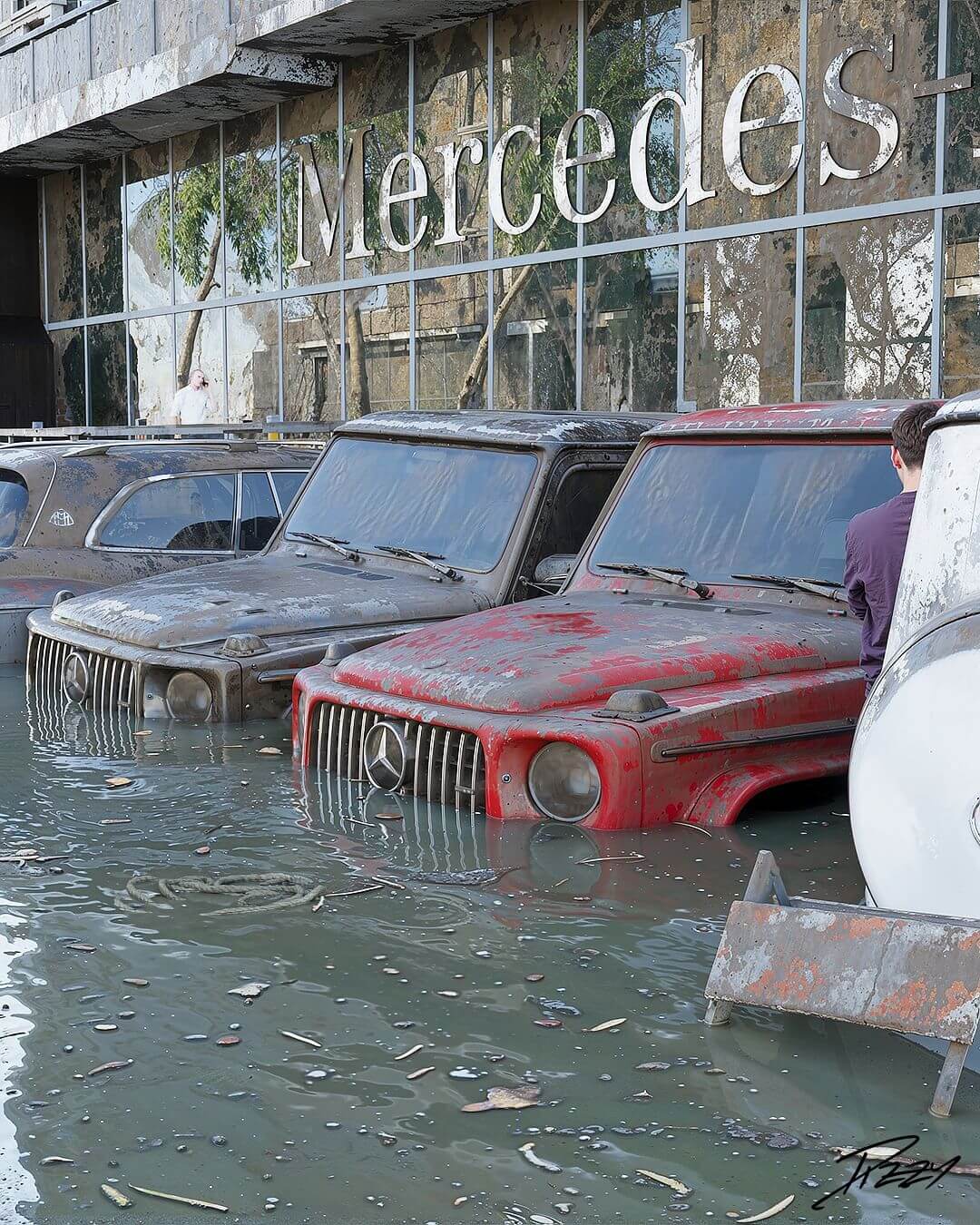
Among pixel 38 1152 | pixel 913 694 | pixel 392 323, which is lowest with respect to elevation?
pixel 38 1152

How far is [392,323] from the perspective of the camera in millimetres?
17953

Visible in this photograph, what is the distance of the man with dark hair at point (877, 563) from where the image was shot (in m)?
5.04

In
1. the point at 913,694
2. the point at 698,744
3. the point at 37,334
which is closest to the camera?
the point at 913,694

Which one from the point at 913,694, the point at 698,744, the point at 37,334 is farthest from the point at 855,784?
the point at 37,334

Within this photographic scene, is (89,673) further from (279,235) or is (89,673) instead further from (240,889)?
(279,235)

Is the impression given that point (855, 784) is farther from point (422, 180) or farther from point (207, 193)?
point (207, 193)

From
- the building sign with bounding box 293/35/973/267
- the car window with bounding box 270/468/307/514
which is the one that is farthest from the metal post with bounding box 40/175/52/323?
the car window with bounding box 270/468/307/514

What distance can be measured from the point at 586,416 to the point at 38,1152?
5.20 meters

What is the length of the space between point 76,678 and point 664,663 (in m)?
3.42

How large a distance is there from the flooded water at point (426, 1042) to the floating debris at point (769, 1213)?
2 cm

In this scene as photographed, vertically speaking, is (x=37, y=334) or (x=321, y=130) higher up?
(x=321, y=130)

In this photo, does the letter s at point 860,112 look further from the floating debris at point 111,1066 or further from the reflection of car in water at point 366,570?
the floating debris at point 111,1066

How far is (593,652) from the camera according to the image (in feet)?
17.7

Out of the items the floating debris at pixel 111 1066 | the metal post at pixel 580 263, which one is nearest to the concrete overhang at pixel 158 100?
the metal post at pixel 580 263
